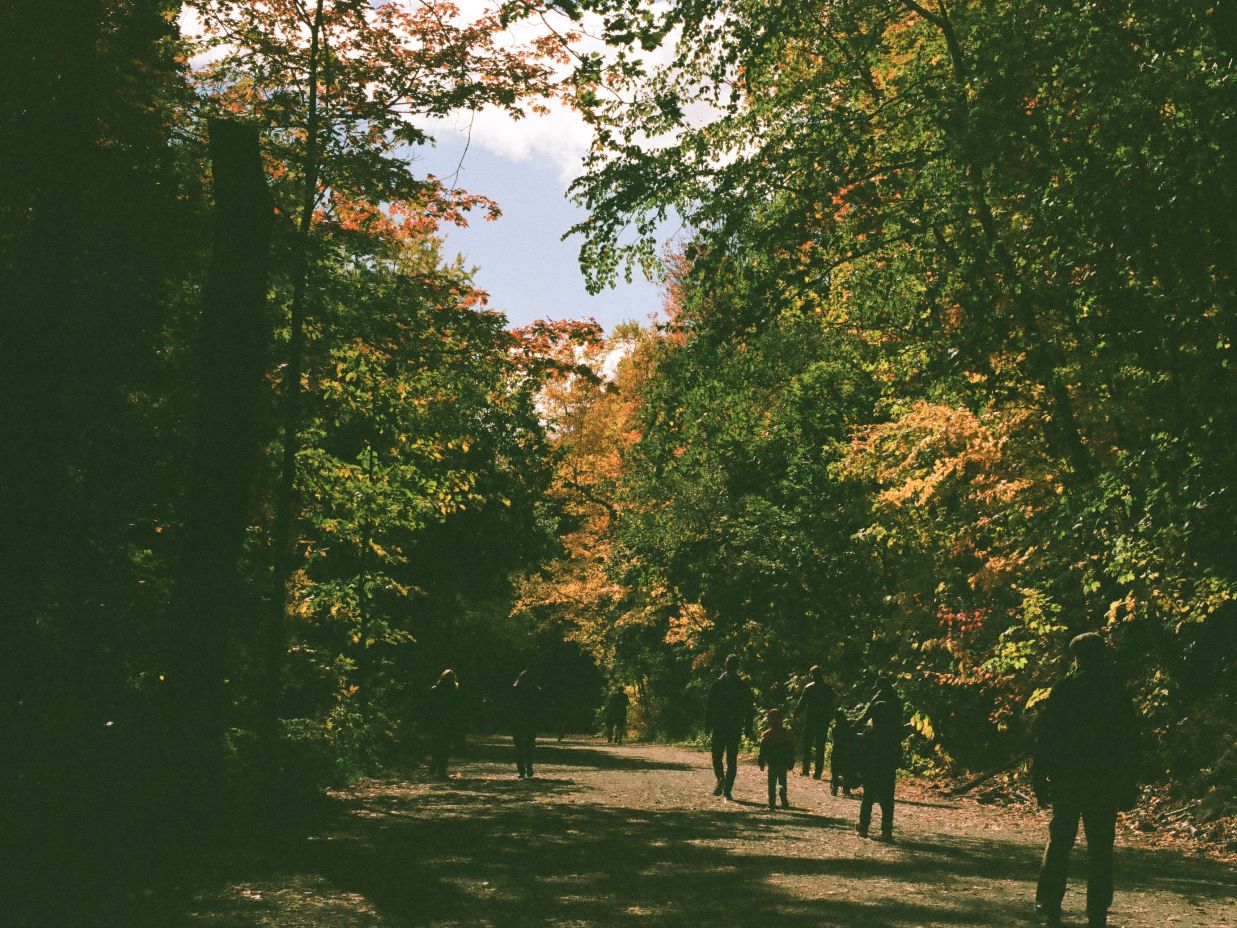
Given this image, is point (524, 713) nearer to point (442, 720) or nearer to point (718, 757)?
point (442, 720)

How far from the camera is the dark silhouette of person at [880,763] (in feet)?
46.5

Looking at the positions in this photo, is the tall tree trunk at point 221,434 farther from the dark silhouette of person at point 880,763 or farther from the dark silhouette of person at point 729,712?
the dark silhouette of person at point 729,712

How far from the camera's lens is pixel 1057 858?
9023mm

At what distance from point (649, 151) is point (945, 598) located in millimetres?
8706

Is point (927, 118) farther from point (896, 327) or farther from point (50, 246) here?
point (50, 246)

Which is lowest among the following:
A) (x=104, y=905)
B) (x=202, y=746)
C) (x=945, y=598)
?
(x=104, y=905)

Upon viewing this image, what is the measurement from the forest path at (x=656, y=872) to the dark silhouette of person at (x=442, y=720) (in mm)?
3638

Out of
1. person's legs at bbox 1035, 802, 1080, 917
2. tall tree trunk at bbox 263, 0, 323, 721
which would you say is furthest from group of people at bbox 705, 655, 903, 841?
tall tree trunk at bbox 263, 0, 323, 721

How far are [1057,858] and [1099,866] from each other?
472mm

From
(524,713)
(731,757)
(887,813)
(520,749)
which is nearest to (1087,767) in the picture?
(887,813)

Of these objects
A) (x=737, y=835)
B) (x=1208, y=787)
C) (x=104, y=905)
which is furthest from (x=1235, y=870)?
(x=104, y=905)

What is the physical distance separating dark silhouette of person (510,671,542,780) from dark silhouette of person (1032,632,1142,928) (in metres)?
14.7

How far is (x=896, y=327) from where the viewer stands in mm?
18391

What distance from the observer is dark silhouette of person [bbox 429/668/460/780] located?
2216 centimetres
